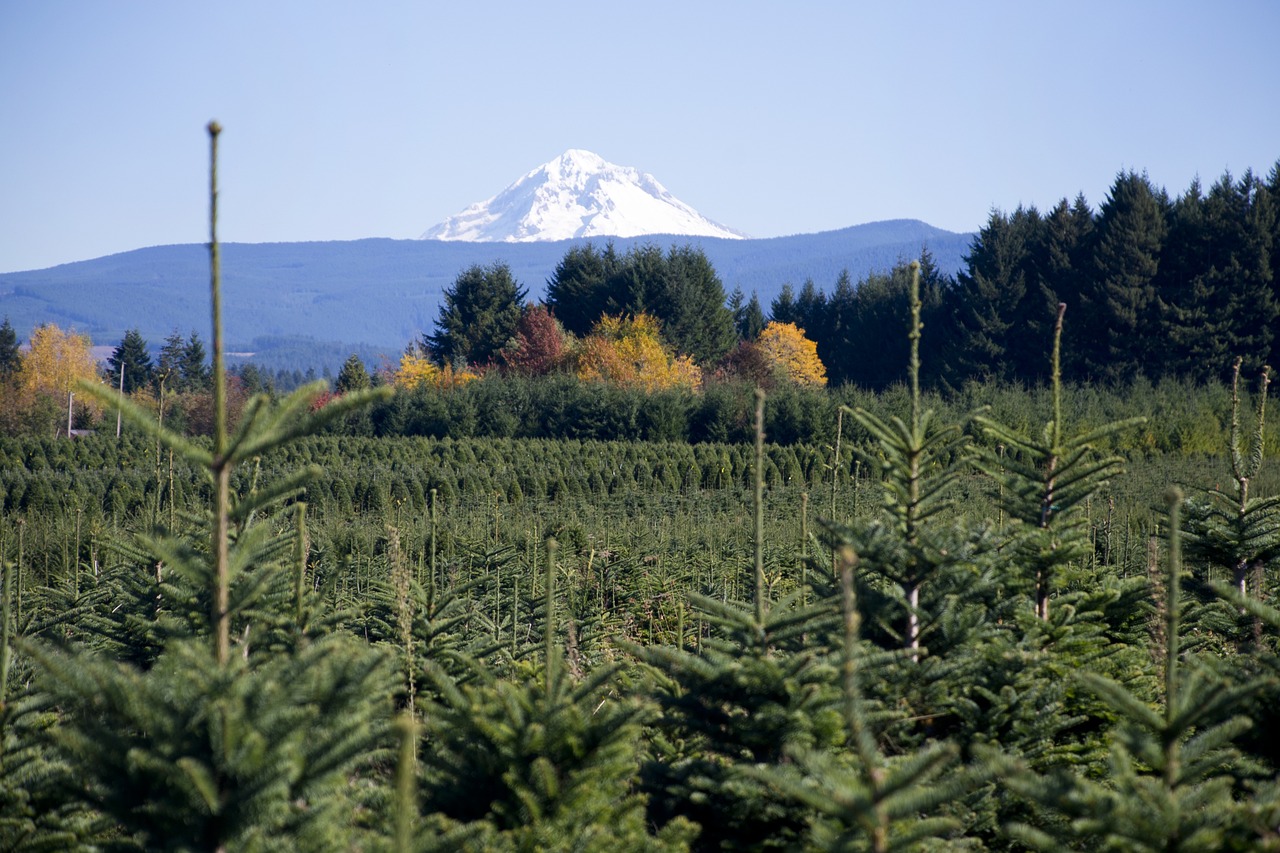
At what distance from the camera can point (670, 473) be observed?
92.6ft

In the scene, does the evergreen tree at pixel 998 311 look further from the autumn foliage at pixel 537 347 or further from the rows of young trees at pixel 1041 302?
the autumn foliage at pixel 537 347

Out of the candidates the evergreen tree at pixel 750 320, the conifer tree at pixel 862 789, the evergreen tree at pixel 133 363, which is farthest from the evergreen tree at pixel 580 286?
the conifer tree at pixel 862 789

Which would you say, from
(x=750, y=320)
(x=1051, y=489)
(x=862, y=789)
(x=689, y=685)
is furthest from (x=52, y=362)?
(x=862, y=789)

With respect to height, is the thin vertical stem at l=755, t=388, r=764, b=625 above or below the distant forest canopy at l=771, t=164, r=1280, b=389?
below

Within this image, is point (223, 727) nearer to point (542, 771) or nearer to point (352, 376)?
point (542, 771)

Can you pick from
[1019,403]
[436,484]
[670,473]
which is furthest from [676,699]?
[1019,403]

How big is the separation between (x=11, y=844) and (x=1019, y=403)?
109 ft

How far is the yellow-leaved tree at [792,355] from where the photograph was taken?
174ft

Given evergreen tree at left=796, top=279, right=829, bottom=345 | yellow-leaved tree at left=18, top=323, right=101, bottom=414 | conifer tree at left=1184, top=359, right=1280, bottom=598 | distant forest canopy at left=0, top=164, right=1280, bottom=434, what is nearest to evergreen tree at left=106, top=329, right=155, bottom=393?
yellow-leaved tree at left=18, top=323, right=101, bottom=414

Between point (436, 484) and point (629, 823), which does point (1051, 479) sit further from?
point (436, 484)

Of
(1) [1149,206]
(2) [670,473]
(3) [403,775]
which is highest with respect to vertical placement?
(1) [1149,206]

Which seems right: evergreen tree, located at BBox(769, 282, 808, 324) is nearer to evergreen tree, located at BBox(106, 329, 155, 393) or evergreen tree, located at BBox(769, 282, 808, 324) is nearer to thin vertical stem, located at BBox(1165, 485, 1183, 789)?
evergreen tree, located at BBox(106, 329, 155, 393)

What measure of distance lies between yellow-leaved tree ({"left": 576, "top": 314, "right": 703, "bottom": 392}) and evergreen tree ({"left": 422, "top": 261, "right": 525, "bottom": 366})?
777 cm

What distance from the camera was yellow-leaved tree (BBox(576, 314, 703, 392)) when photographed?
155 feet
